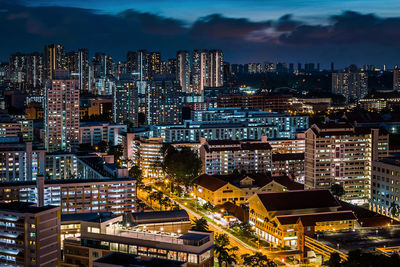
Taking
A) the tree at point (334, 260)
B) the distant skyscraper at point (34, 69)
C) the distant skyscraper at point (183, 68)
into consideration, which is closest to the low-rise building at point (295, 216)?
the tree at point (334, 260)

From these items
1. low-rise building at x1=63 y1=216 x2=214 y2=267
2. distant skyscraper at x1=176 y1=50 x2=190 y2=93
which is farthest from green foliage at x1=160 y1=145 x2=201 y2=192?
distant skyscraper at x1=176 y1=50 x2=190 y2=93

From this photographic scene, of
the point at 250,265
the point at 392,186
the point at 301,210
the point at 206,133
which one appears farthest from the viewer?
A: the point at 206,133

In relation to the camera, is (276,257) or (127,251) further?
(276,257)

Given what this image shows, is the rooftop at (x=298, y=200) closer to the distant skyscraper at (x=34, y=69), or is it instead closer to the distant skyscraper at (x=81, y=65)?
the distant skyscraper at (x=81, y=65)

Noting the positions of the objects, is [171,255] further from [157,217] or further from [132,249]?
[157,217]

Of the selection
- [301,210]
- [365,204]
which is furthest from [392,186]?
[301,210]

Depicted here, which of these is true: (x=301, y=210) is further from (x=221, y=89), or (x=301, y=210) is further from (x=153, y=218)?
(x=221, y=89)

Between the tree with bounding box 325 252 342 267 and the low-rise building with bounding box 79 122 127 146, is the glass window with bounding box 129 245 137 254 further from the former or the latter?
the low-rise building with bounding box 79 122 127 146

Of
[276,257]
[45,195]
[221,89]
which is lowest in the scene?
[276,257]
